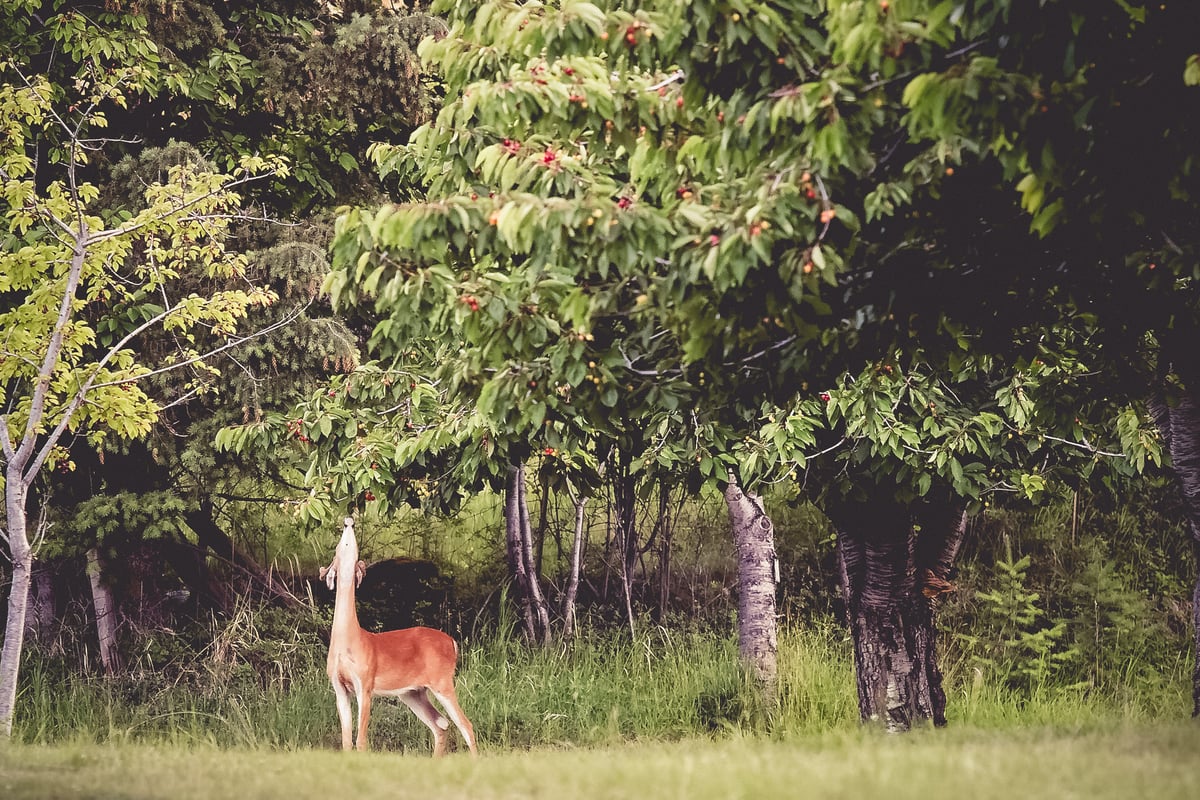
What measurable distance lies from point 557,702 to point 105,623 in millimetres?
5464

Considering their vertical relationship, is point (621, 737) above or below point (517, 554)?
below

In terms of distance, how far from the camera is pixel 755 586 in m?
14.1

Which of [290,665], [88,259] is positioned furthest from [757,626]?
[88,259]

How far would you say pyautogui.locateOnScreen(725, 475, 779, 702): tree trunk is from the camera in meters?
14.0

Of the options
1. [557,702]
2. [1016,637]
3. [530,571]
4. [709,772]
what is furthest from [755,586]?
[709,772]

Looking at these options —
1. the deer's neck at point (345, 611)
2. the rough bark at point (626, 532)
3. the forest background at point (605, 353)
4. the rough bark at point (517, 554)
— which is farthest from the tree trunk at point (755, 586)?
the deer's neck at point (345, 611)

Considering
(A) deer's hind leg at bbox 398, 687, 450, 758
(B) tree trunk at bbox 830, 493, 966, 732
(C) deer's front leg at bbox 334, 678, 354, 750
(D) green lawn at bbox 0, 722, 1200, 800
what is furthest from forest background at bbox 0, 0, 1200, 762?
(D) green lawn at bbox 0, 722, 1200, 800

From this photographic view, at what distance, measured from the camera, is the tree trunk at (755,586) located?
14031 mm

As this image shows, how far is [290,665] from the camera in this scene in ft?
47.7

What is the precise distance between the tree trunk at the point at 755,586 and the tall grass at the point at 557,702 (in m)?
0.26

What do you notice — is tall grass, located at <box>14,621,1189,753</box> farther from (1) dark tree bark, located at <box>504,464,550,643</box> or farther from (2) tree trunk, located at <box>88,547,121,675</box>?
(1) dark tree bark, located at <box>504,464,550,643</box>

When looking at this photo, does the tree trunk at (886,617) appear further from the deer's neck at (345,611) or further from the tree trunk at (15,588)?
the tree trunk at (15,588)

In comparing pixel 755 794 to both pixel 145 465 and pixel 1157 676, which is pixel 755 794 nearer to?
pixel 145 465

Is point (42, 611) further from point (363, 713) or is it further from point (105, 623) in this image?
point (363, 713)
